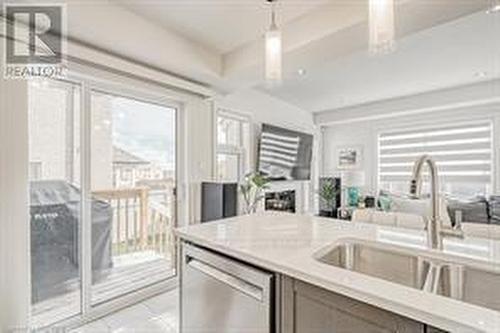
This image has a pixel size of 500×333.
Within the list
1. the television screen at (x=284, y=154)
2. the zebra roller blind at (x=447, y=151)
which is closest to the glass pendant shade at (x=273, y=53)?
the television screen at (x=284, y=154)

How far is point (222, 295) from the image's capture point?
1354 millimetres

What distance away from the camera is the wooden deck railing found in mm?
2842

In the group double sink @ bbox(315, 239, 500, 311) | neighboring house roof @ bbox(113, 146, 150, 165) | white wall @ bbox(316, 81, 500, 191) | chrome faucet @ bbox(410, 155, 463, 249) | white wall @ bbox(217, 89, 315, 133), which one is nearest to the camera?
double sink @ bbox(315, 239, 500, 311)

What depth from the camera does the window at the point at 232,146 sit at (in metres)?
4.07

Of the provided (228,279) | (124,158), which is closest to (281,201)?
(124,158)

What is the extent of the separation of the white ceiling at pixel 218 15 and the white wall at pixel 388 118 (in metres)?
3.72

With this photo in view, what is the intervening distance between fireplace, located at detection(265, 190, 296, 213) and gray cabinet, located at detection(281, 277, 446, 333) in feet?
12.3

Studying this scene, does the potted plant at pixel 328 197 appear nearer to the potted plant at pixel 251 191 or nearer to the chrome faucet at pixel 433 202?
the potted plant at pixel 251 191

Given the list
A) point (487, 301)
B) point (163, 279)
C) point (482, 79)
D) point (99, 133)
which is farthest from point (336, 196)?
point (487, 301)

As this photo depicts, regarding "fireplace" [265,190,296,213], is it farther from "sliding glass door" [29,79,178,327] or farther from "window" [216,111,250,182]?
"sliding glass door" [29,79,178,327]

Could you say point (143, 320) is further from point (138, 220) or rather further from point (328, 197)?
point (328, 197)

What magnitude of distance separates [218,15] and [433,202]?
6.97 feet

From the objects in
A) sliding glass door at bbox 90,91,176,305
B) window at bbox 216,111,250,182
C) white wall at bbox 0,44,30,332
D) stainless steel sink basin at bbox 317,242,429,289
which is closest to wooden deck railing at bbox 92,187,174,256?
sliding glass door at bbox 90,91,176,305

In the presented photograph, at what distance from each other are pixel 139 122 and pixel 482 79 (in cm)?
487
